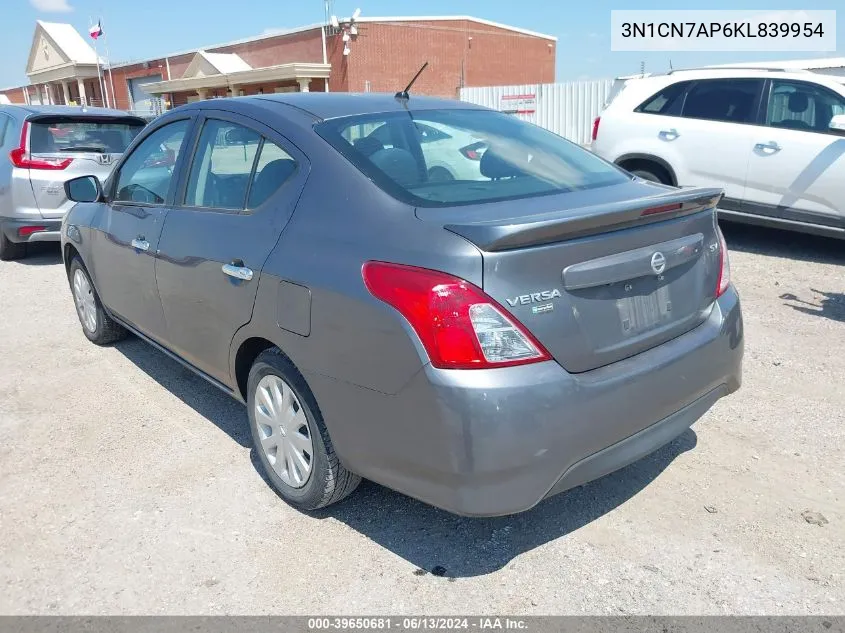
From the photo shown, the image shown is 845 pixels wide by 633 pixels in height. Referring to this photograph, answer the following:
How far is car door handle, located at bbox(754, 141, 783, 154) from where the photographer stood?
685 centimetres

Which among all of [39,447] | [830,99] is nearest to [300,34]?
[830,99]

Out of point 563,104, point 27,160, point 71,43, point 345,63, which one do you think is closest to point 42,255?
point 27,160

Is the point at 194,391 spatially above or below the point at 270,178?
below

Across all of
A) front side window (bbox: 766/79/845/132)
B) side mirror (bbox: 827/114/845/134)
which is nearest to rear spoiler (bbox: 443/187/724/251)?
side mirror (bbox: 827/114/845/134)

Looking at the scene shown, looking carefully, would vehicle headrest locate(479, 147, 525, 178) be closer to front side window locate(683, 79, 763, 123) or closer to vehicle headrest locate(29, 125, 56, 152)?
front side window locate(683, 79, 763, 123)

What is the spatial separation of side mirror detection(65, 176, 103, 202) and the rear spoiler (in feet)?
10.4

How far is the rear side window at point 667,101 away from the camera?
7.62m

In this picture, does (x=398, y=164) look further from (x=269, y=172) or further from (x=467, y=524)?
(x=467, y=524)

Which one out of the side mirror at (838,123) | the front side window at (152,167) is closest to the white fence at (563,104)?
the side mirror at (838,123)

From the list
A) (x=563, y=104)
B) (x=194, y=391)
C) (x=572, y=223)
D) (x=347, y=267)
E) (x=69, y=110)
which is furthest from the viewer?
(x=563, y=104)

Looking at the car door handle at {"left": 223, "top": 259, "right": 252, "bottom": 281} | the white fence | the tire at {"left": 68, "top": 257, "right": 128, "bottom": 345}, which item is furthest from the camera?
the white fence

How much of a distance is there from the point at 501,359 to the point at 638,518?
1175 mm

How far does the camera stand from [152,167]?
409 cm

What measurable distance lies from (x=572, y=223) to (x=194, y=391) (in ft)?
9.65
